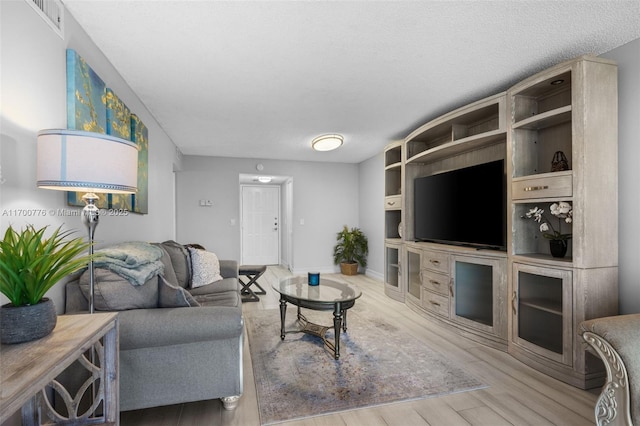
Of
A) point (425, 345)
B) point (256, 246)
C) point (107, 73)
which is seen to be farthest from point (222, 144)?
point (425, 345)

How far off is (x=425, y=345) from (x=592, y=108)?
221 centimetres

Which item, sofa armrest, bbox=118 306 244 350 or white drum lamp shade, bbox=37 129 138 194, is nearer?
white drum lamp shade, bbox=37 129 138 194

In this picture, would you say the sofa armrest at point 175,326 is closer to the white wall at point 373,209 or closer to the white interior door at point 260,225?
the white wall at point 373,209

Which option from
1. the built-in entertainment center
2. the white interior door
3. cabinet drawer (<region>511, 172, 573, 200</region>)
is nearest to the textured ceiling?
the built-in entertainment center

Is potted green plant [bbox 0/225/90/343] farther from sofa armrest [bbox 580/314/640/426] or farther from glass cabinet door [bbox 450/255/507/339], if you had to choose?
glass cabinet door [bbox 450/255/507/339]

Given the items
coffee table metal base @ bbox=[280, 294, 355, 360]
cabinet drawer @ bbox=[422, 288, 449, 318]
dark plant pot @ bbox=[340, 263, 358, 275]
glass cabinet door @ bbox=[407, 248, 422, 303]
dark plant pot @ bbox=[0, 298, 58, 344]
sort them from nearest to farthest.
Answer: dark plant pot @ bbox=[0, 298, 58, 344] < coffee table metal base @ bbox=[280, 294, 355, 360] < cabinet drawer @ bbox=[422, 288, 449, 318] < glass cabinet door @ bbox=[407, 248, 422, 303] < dark plant pot @ bbox=[340, 263, 358, 275]

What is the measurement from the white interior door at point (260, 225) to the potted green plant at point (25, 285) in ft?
21.3

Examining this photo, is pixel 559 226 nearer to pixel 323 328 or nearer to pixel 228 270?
pixel 323 328

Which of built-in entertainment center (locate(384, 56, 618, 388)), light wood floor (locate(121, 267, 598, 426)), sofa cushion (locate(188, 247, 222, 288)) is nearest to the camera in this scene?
light wood floor (locate(121, 267, 598, 426))

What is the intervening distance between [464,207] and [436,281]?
0.84 m

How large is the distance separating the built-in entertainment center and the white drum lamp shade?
2.79 metres

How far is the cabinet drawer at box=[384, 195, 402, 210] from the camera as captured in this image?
4.28m

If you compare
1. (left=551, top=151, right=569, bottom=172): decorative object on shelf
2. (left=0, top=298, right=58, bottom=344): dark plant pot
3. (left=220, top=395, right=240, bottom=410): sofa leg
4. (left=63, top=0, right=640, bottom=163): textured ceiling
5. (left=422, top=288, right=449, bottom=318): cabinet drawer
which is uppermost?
(left=63, top=0, right=640, bottom=163): textured ceiling

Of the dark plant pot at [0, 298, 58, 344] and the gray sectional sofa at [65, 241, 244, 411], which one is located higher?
the dark plant pot at [0, 298, 58, 344]
